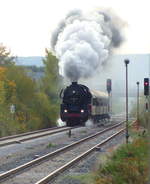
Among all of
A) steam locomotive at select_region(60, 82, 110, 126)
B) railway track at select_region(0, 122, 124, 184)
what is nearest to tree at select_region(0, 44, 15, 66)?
steam locomotive at select_region(60, 82, 110, 126)

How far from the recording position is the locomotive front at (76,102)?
3656 cm

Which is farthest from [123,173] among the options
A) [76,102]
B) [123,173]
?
[76,102]

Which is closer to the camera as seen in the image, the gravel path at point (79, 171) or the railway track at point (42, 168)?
the gravel path at point (79, 171)

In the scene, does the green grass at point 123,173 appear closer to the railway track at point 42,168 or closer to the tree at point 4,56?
the railway track at point 42,168

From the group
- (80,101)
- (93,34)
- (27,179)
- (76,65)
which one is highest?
(93,34)

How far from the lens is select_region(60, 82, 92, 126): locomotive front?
1439 inches

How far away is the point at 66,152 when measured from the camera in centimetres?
2297

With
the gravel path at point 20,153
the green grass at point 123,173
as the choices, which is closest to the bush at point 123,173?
the green grass at point 123,173

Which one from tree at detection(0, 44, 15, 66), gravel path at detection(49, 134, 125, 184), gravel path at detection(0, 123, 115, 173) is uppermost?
tree at detection(0, 44, 15, 66)

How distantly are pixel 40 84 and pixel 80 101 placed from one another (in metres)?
18.3

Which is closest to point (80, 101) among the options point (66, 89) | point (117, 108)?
point (66, 89)

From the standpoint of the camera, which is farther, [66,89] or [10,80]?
[10,80]

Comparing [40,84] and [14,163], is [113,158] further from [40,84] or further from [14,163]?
[40,84]

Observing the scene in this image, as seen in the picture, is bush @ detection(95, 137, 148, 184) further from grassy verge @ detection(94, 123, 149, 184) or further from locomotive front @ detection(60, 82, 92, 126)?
locomotive front @ detection(60, 82, 92, 126)
